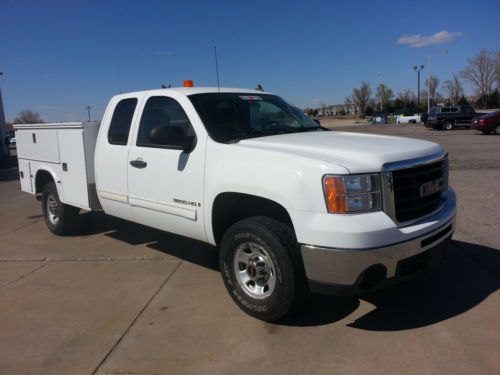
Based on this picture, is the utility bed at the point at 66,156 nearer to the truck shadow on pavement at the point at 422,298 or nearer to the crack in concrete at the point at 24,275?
the crack in concrete at the point at 24,275

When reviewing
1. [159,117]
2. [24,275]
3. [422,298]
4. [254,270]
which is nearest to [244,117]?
[159,117]

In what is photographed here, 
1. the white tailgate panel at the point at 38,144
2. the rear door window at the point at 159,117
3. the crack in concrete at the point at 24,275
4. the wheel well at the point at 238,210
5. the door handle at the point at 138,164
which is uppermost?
the rear door window at the point at 159,117

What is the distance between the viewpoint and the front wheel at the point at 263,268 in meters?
3.33

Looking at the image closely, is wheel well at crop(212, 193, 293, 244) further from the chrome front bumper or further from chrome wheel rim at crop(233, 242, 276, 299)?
the chrome front bumper

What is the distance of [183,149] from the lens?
418 cm

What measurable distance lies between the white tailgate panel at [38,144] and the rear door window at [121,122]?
132cm

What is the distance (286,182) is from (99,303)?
7.45ft

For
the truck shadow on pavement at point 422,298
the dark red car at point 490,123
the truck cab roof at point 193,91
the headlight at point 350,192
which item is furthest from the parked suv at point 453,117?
the headlight at point 350,192

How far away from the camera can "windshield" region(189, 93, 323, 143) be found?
163 inches

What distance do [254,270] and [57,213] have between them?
4.11 metres

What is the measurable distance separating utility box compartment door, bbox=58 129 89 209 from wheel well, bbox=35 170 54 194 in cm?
86

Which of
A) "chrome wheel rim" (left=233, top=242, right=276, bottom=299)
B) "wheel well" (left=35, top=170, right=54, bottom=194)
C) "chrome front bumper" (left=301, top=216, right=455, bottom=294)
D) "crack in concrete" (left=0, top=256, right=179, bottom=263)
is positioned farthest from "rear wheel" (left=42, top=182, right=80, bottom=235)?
"chrome front bumper" (left=301, top=216, right=455, bottom=294)

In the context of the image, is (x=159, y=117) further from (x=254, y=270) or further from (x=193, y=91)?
(x=254, y=270)

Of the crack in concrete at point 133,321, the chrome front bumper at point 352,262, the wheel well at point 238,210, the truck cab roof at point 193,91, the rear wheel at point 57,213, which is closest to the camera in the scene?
the chrome front bumper at point 352,262
